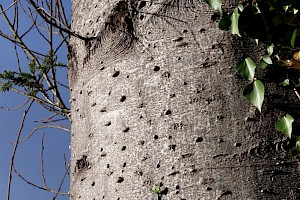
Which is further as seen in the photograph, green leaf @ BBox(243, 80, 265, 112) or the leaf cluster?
the leaf cluster

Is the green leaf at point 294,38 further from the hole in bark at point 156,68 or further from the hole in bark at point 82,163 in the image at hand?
the hole in bark at point 82,163

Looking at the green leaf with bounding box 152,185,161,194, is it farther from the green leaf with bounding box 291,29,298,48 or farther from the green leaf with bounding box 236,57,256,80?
the green leaf with bounding box 291,29,298,48

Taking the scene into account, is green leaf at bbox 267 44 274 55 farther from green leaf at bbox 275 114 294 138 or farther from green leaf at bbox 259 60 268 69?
green leaf at bbox 275 114 294 138

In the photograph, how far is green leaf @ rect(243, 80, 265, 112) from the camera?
0.93 metres

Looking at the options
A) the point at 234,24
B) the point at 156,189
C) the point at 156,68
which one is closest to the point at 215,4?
the point at 234,24

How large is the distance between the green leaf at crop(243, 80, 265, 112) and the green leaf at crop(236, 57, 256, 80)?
0.06 feet

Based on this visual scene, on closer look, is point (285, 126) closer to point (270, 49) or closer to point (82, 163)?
point (270, 49)

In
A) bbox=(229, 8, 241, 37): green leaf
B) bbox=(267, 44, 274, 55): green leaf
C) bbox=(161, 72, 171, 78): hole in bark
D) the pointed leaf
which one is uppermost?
the pointed leaf

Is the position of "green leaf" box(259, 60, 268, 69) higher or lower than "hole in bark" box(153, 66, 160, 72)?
lower

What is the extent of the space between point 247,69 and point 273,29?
12cm

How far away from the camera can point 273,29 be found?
1.03 m

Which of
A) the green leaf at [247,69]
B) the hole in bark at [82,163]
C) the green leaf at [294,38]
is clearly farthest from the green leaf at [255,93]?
the hole in bark at [82,163]

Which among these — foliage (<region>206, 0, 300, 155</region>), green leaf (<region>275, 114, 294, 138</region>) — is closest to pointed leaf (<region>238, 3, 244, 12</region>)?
foliage (<region>206, 0, 300, 155</region>)

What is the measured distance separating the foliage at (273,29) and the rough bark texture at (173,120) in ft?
0.10
